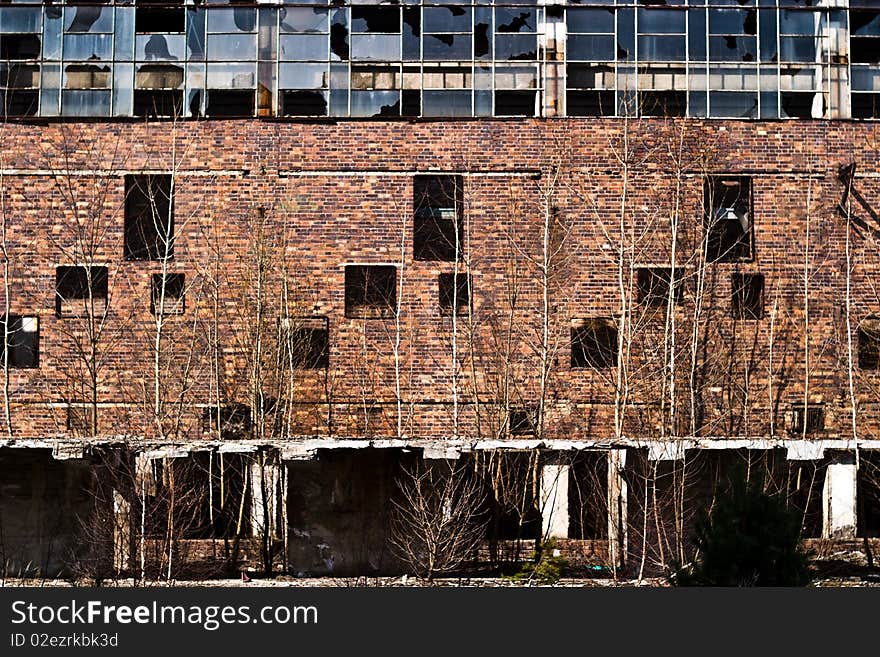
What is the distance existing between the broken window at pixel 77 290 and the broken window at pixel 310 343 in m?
3.99

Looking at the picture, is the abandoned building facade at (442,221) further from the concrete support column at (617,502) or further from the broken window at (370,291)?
the concrete support column at (617,502)

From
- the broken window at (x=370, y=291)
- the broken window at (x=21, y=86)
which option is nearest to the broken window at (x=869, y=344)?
the broken window at (x=370, y=291)

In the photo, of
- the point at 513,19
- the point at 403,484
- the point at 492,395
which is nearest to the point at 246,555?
the point at 403,484

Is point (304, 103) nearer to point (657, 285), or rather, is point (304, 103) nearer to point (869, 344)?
point (657, 285)

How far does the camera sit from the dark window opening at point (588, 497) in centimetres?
2309

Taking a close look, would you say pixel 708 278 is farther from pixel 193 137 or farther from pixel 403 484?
pixel 193 137

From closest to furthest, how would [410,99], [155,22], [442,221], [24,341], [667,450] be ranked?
[667,450] → [24,341] → [410,99] → [442,221] → [155,22]

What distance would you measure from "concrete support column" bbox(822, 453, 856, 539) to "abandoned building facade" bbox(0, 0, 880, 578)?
1.19m

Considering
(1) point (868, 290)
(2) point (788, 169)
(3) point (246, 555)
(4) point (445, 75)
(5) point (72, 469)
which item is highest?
(4) point (445, 75)

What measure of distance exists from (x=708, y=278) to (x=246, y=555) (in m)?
10.6

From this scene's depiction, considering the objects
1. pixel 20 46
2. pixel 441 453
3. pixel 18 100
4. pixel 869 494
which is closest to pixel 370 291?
pixel 441 453

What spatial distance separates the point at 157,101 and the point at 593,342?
10.2 meters

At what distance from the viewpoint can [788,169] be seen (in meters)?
25.6

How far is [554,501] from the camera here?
22.9 m
